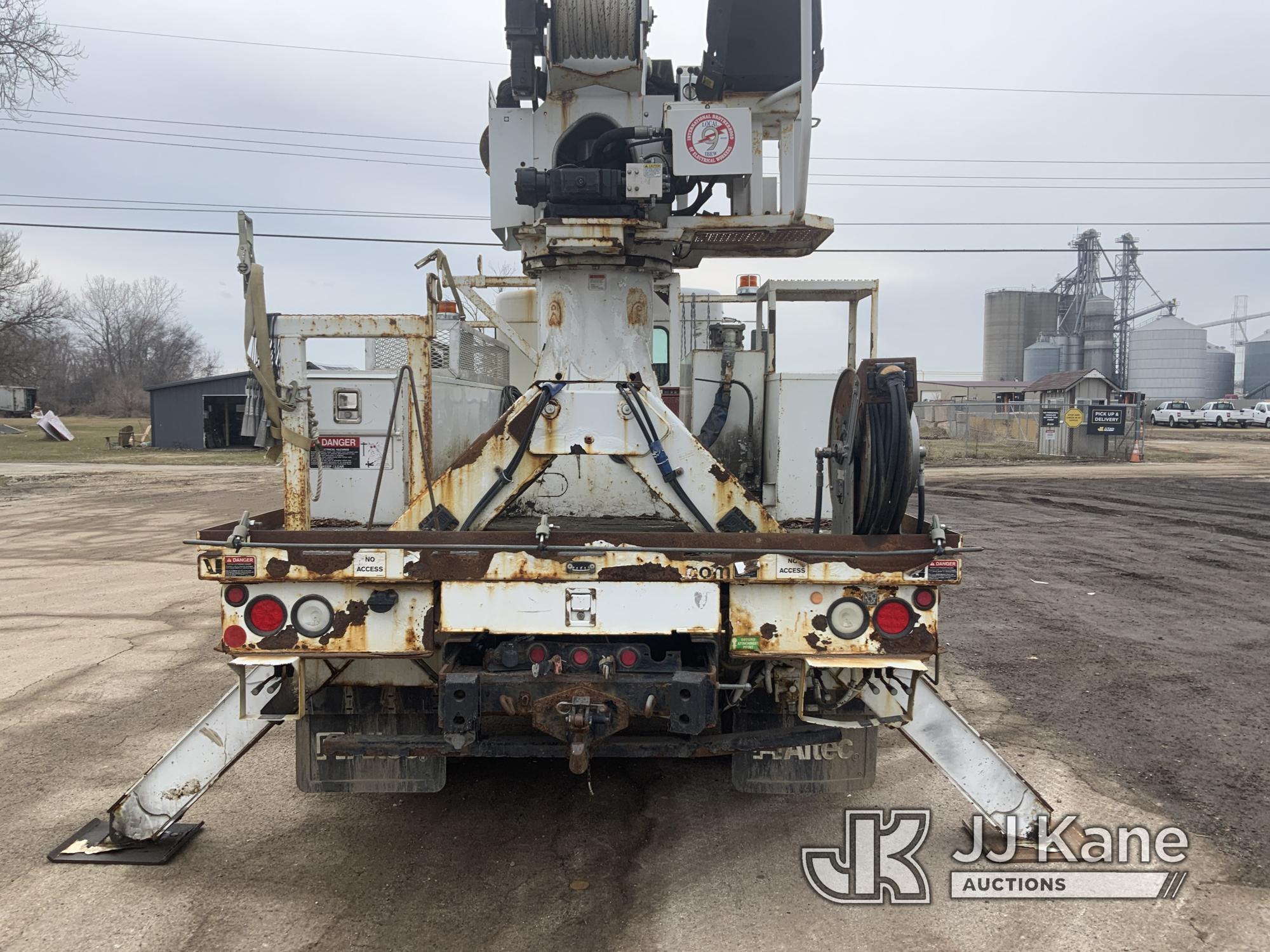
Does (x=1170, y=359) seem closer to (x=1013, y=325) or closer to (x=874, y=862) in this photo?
(x=1013, y=325)

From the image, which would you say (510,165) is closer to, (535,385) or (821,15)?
(535,385)

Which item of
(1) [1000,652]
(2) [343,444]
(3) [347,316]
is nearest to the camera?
(3) [347,316]

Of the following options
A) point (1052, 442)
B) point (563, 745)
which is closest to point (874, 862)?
point (563, 745)

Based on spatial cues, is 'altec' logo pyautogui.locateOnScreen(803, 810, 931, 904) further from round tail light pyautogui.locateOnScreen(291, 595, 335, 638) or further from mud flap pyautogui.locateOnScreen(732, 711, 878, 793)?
round tail light pyautogui.locateOnScreen(291, 595, 335, 638)

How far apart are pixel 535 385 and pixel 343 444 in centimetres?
126

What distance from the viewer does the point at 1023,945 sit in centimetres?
298

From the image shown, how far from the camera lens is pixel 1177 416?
47062mm

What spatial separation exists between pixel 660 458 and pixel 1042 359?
250 ft

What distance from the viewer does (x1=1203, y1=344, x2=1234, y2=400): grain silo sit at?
7519cm

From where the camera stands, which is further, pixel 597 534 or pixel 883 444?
pixel 597 534

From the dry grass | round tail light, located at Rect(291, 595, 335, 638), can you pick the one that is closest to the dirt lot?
round tail light, located at Rect(291, 595, 335, 638)

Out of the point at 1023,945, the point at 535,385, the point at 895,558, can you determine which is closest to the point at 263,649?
the point at 535,385

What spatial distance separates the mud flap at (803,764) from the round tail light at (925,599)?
2.08 feet

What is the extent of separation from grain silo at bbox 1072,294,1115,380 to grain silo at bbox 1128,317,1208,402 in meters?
10.5
